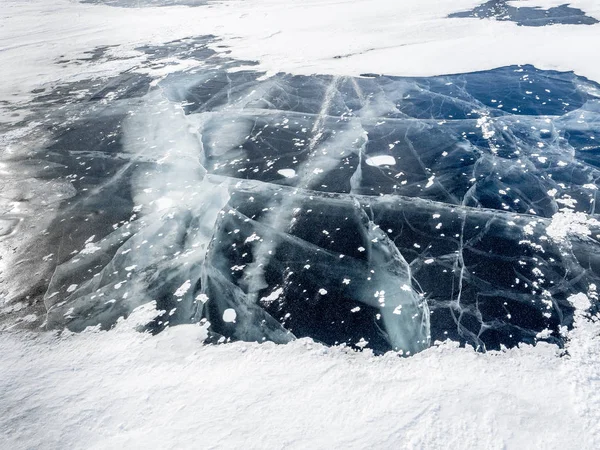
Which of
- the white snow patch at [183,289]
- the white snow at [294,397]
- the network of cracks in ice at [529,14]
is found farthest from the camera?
the network of cracks in ice at [529,14]

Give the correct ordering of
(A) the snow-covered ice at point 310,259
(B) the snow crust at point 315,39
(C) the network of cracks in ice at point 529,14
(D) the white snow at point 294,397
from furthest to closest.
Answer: (C) the network of cracks in ice at point 529,14, (B) the snow crust at point 315,39, (A) the snow-covered ice at point 310,259, (D) the white snow at point 294,397

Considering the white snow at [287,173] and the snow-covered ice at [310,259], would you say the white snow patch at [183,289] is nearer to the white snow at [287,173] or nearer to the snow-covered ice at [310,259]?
the snow-covered ice at [310,259]

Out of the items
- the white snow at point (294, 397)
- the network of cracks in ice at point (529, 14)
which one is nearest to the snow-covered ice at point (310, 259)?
the white snow at point (294, 397)

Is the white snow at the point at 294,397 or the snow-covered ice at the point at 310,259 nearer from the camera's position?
the white snow at the point at 294,397

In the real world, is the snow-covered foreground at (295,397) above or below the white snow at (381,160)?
below

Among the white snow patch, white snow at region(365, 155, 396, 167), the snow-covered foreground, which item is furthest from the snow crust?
the snow-covered foreground

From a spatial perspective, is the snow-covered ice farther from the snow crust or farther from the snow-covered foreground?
the snow crust

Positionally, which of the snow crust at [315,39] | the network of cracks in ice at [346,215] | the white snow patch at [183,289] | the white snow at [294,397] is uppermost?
the snow crust at [315,39]

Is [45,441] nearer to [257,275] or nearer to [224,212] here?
[257,275]
